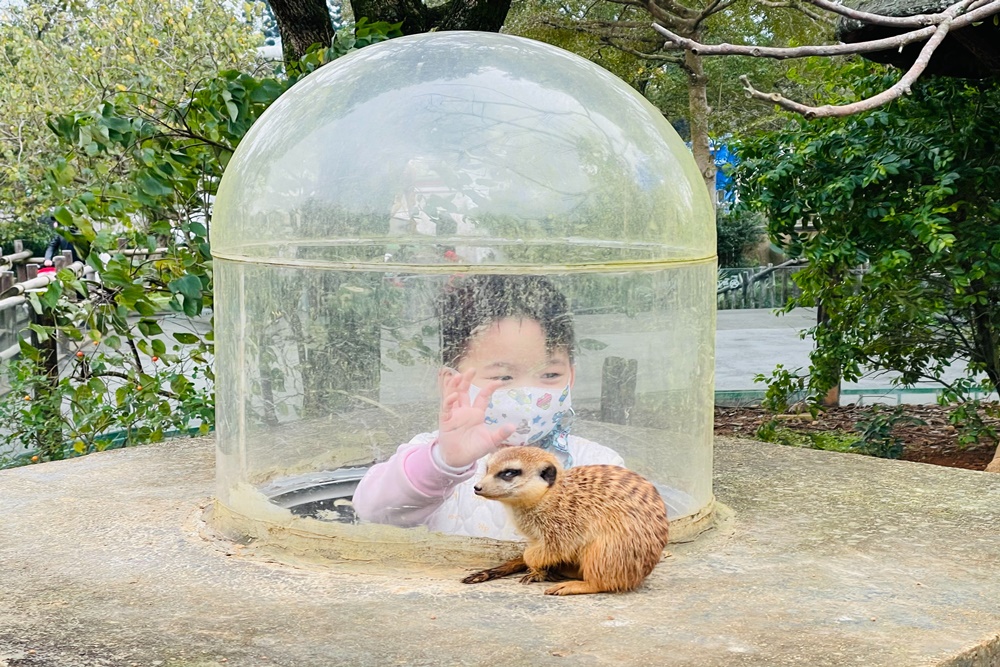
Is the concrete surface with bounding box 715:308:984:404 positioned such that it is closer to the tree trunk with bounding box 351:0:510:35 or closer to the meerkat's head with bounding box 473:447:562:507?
the tree trunk with bounding box 351:0:510:35

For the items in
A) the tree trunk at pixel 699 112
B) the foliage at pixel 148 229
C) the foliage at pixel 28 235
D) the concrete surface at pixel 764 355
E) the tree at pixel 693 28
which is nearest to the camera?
the foliage at pixel 148 229

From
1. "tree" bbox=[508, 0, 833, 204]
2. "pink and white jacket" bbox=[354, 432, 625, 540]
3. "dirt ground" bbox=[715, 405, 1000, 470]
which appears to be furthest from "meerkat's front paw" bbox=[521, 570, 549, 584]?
"tree" bbox=[508, 0, 833, 204]

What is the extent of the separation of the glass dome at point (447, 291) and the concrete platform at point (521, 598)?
0.27 meters

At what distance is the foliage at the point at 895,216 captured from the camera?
5262 millimetres

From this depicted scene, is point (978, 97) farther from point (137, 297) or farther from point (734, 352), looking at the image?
point (734, 352)

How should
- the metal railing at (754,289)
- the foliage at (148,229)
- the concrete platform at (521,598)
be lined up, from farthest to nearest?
the metal railing at (754,289), the foliage at (148,229), the concrete platform at (521,598)

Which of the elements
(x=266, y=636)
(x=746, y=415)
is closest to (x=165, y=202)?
(x=266, y=636)

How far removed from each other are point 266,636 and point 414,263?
3.85 ft

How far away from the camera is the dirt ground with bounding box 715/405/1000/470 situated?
21.4ft

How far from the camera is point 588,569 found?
292 cm

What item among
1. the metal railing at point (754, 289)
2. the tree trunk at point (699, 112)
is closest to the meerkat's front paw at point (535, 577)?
the tree trunk at point (699, 112)

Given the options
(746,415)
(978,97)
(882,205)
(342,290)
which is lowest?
(746,415)

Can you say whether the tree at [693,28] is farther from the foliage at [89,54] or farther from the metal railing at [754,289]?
the foliage at [89,54]

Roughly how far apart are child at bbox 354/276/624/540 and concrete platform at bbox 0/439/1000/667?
24 centimetres
